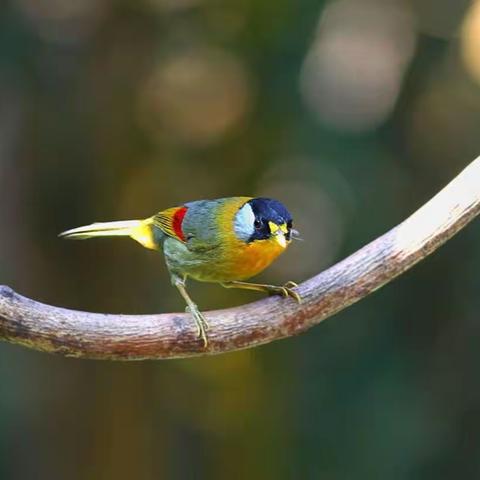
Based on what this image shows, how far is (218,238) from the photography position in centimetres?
289

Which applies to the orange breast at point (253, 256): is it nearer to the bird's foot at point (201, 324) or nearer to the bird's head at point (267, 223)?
the bird's head at point (267, 223)

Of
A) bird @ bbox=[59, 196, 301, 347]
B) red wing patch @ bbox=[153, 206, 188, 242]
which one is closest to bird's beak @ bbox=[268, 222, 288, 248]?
bird @ bbox=[59, 196, 301, 347]

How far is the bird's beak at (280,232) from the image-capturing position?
2635 millimetres

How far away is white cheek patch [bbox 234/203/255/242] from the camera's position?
279 centimetres

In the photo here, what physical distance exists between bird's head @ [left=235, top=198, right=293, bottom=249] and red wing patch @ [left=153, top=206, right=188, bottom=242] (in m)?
0.31

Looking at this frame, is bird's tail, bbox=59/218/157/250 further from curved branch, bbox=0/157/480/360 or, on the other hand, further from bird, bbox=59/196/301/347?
curved branch, bbox=0/157/480/360

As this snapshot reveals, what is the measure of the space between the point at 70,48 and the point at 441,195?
11.0ft

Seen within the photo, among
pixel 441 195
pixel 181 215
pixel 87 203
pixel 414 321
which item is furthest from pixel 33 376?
pixel 441 195

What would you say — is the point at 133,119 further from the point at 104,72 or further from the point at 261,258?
the point at 261,258

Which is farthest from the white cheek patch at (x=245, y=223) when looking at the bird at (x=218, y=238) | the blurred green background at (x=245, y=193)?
the blurred green background at (x=245, y=193)

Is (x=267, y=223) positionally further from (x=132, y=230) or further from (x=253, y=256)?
(x=132, y=230)

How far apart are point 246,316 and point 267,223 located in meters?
0.28

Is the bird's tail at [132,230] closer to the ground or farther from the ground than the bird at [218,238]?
farther from the ground

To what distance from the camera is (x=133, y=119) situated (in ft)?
18.5
